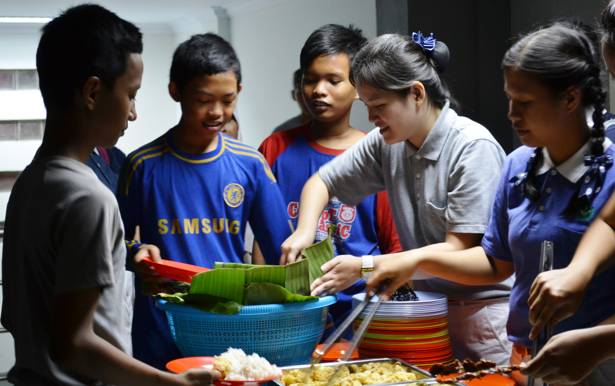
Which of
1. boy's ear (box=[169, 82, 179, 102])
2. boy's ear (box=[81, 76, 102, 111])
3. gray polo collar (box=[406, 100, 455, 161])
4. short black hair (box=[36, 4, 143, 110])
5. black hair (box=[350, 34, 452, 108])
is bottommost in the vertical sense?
gray polo collar (box=[406, 100, 455, 161])

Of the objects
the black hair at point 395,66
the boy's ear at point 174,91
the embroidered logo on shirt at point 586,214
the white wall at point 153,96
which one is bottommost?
the white wall at point 153,96

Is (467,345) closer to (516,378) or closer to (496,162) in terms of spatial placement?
(516,378)

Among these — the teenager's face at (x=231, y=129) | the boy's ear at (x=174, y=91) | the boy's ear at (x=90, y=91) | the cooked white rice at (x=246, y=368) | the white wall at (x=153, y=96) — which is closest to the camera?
the boy's ear at (x=90, y=91)

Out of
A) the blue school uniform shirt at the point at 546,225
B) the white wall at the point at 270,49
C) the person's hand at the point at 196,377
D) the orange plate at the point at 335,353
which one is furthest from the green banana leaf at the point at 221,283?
the white wall at the point at 270,49

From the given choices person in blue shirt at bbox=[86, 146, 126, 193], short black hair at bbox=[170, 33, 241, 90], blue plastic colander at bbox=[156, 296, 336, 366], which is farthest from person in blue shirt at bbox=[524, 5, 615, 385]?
person in blue shirt at bbox=[86, 146, 126, 193]

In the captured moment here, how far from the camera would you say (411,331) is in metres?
1.73

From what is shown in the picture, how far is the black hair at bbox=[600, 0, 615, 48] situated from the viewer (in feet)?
5.01

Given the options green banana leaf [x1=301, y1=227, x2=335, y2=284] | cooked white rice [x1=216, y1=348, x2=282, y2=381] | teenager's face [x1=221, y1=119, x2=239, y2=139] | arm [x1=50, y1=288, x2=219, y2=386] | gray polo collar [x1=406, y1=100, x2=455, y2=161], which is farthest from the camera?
teenager's face [x1=221, y1=119, x2=239, y2=139]

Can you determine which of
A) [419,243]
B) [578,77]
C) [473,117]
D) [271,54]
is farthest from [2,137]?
[578,77]

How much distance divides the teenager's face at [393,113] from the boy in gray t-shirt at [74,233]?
838 mm

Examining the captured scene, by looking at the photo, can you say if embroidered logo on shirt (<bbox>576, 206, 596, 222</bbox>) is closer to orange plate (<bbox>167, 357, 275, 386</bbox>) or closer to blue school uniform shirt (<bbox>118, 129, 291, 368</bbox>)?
orange plate (<bbox>167, 357, 275, 386</bbox>)

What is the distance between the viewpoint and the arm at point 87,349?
1.11m

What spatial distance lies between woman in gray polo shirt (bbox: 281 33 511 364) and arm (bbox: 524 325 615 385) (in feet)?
1.91

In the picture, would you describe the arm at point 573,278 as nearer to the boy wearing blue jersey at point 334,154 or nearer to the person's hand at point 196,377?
the person's hand at point 196,377
